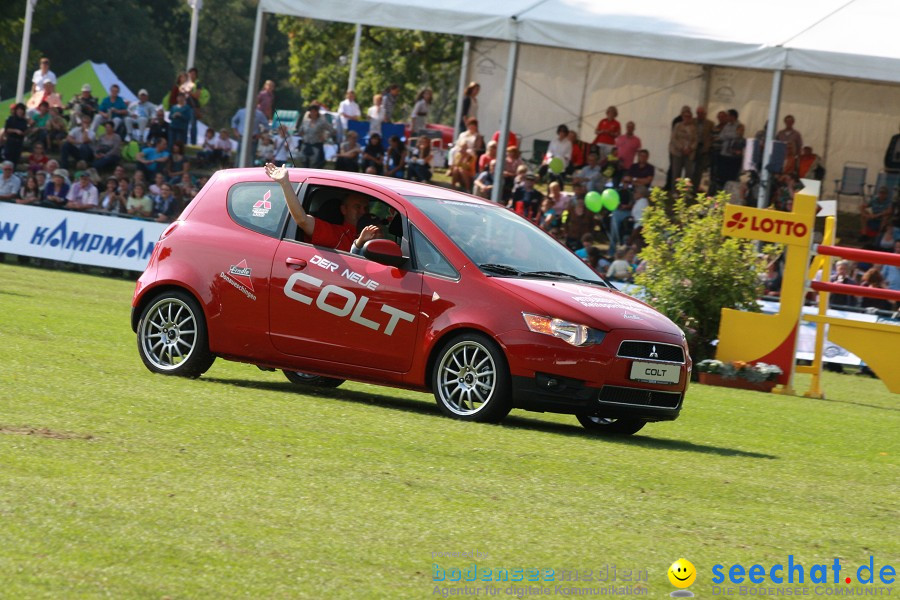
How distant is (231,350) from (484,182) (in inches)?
599

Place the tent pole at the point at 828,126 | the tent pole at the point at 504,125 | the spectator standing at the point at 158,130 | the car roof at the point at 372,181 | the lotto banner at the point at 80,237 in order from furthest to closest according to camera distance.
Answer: the spectator standing at the point at 158,130 < the tent pole at the point at 828,126 < the lotto banner at the point at 80,237 < the tent pole at the point at 504,125 < the car roof at the point at 372,181

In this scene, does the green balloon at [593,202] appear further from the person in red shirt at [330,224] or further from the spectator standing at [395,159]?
the person in red shirt at [330,224]

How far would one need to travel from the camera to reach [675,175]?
28.2 metres

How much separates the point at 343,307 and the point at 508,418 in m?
1.54

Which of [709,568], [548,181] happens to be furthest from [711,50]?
[709,568]

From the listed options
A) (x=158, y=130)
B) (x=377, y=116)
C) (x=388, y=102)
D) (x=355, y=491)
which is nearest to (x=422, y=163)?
(x=377, y=116)

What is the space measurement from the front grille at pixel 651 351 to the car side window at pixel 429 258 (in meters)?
1.33

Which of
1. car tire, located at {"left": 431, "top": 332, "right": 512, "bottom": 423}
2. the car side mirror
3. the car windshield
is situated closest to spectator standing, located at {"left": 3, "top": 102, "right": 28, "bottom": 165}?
the car windshield

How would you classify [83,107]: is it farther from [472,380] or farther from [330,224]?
[472,380]

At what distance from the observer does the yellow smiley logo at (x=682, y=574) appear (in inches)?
226

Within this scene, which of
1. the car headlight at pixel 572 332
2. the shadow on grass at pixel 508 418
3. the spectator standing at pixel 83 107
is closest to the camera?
the car headlight at pixel 572 332

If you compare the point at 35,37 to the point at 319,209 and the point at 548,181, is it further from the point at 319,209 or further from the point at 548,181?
the point at 319,209

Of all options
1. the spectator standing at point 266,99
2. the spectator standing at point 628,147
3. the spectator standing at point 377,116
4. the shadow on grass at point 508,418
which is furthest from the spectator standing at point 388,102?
the shadow on grass at point 508,418

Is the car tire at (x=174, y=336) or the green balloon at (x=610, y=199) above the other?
the green balloon at (x=610, y=199)
